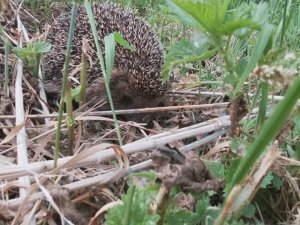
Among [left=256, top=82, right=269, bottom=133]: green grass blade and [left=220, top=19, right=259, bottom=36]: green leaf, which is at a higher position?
[left=220, top=19, right=259, bottom=36]: green leaf

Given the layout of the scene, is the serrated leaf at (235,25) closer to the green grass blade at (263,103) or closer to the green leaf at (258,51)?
the green leaf at (258,51)

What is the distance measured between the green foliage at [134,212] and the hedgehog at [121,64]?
1745mm

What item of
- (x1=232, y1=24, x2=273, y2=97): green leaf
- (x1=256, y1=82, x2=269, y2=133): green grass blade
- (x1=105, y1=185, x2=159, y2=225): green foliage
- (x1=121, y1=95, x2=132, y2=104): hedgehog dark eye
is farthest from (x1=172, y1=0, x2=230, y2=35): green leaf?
(x1=121, y1=95, x2=132, y2=104): hedgehog dark eye

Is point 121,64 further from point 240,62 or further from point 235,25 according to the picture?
point 235,25

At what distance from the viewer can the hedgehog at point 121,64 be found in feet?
10.2

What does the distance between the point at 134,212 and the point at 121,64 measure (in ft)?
6.43

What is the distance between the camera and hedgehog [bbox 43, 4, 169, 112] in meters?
3.12

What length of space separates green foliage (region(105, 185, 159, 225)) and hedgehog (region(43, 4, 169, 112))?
5.73ft

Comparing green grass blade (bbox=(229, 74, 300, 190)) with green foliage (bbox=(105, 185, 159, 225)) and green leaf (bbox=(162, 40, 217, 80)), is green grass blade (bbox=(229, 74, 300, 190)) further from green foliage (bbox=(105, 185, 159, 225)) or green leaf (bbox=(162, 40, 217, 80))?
green leaf (bbox=(162, 40, 217, 80))

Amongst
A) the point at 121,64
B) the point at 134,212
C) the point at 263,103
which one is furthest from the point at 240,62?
the point at 121,64

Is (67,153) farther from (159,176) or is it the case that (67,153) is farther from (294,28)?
(294,28)

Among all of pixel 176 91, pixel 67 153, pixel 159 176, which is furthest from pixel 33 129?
pixel 159 176

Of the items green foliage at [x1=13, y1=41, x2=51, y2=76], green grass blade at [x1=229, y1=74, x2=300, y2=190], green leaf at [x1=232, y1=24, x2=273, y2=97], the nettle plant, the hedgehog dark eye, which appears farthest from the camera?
the hedgehog dark eye

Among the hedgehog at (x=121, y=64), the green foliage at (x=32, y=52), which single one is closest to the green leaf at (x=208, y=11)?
the green foliage at (x=32, y=52)
